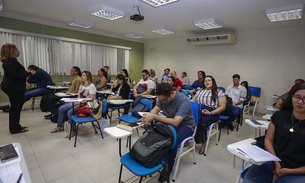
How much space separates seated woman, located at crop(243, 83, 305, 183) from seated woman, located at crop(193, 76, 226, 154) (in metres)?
1.15

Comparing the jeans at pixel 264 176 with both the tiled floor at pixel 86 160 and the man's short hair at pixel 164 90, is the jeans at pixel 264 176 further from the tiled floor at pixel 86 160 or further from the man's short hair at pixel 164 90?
the man's short hair at pixel 164 90

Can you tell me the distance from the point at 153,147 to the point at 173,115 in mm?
599

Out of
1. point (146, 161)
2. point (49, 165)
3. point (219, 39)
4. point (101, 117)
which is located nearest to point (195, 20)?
point (219, 39)

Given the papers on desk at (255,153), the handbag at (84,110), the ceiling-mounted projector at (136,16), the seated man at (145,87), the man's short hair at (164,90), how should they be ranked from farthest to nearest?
the seated man at (145,87) < the ceiling-mounted projector at (136,16) < the handbag at (84,110) < the man's short hair at (164,90) < the papers on desk at (255,153)

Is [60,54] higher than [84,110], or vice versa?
[60,54]

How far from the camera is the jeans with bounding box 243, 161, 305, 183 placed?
1263mm

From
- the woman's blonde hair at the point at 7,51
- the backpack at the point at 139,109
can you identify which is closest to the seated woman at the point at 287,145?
the backpack at the point at 139,109

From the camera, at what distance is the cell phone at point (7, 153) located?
1016mm

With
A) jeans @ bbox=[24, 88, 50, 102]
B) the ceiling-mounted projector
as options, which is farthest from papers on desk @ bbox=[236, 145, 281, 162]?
jeans @ bbox=[24, 88, 50, 102]

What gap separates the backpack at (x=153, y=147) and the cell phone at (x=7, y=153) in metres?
0.88

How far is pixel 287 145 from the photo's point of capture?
1.39 metres

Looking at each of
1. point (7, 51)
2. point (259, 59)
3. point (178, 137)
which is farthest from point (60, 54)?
point (259, 59)

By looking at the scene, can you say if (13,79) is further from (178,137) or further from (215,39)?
(215,39)

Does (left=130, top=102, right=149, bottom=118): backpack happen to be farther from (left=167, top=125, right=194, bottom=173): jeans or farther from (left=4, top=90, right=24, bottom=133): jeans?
(left=4, top=90, right=24, bottom=133): jeans
